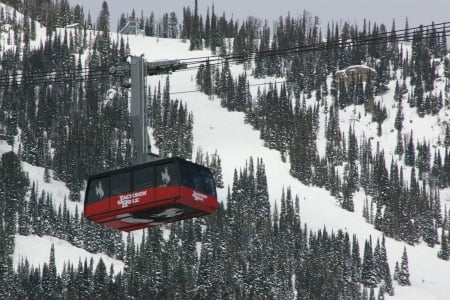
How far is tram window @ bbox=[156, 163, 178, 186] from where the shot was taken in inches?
1836

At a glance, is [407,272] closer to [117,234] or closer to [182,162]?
[117,234]

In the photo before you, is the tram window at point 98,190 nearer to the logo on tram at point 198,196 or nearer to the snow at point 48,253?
the logo on tram at point 198,196

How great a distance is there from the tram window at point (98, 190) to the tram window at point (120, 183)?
350 millimetres

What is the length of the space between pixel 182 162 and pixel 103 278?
13608 cm

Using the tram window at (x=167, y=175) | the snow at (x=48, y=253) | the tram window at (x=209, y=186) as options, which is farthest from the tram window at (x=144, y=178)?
the snow at (x=48, y=253)

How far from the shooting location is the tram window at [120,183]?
48000 mm

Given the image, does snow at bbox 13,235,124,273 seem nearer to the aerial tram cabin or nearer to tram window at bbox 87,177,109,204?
tram window at bbox 87,177,109,204

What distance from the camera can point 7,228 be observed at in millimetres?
188125

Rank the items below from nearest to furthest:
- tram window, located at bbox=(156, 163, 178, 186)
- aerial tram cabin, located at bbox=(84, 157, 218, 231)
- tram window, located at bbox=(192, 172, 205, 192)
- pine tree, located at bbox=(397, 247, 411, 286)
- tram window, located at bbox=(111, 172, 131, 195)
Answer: tram window, located at bbox=(156, 163, 178, 186)
aerial tram cabin, located at bbox=(84, 157, 218, 231)
tram window, located at bbox=(192, 172, 205, 192)
tram window, located at bbox=(111, 172, 131, 195)
pine tree, located at bbox=(397, 247, 411, 286)

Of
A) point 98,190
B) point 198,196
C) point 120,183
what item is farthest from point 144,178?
point 98,190

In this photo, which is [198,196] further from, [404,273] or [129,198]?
[404,273]

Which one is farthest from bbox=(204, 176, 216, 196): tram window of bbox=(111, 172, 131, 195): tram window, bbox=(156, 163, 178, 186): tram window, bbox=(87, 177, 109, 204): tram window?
bbox=(87, 177, 109, 204): tram window

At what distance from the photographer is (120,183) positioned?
48.5 m

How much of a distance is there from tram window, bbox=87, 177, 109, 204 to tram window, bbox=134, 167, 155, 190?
2002 mm
